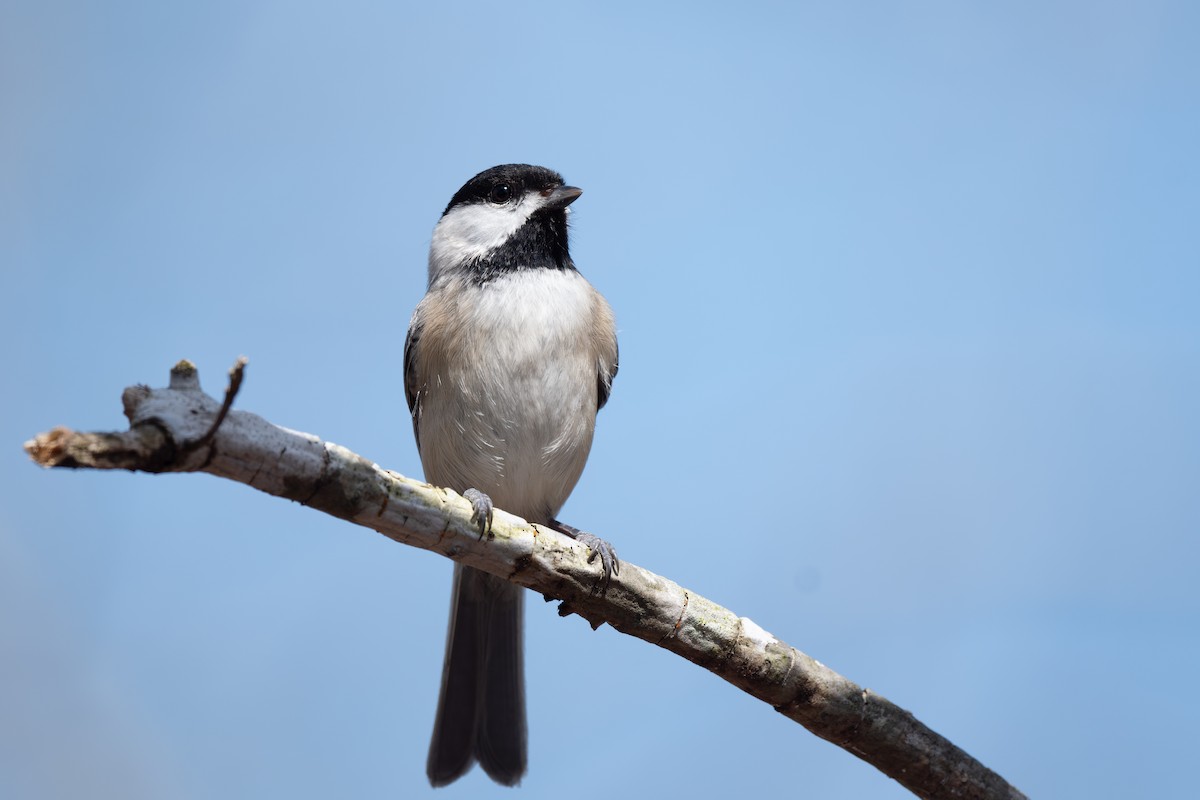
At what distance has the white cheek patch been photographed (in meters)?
4.32

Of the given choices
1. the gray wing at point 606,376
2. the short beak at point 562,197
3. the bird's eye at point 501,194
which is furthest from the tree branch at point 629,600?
the bird's eye at point 501,194

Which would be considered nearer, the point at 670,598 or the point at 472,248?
the point at 670,598

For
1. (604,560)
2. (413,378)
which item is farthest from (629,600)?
(413,378)

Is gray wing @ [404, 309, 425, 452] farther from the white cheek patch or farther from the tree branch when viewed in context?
the tree branch

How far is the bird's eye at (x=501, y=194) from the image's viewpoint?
4.50 meters

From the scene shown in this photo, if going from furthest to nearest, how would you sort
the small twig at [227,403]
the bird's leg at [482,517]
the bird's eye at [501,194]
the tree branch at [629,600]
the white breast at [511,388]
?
1. the bird's eye at [501,194]
2. the white breast at [511,388]
3. the bird's leg at [482,517]
4. the tree branch at [629,600]
5. the small twig at [227,403]

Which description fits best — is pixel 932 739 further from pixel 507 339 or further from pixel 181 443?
pixel 181 443

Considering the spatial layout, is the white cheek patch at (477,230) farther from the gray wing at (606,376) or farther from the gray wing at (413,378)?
the gray wing at (606,376)

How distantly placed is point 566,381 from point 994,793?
2.11m

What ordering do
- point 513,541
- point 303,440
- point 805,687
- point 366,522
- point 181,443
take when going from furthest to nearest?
point 805,687 → point 513,541 → point 366,522 → point 303,440 → point 181,443

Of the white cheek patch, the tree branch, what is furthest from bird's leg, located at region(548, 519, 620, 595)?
the white cheek patch

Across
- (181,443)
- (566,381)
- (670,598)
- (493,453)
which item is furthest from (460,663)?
(181,443)

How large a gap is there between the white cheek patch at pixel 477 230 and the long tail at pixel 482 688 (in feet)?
4.73

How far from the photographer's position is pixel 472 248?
4336 mm
